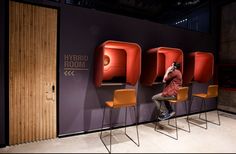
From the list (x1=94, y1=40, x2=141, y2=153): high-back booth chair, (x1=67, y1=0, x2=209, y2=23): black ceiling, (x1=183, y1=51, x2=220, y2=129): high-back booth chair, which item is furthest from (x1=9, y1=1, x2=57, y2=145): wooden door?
(x1=183, y1=51, x2=220, y2=129): high-back booth chair

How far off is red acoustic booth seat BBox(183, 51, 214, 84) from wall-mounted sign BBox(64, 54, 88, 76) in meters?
2.88

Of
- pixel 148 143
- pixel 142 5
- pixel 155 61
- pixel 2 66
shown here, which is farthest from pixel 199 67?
pixel 2 66

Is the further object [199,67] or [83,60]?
[199,67]

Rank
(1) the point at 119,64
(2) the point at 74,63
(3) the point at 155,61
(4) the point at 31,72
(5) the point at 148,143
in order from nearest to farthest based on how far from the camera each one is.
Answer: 1. (4) the point at 31,72
2. (5) the point at 148,143
3. (2) the point at 74,63
4. (3) the point at 155,61
5. (1) the point at 119,64

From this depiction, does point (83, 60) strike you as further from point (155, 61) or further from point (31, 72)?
point (155, 61)

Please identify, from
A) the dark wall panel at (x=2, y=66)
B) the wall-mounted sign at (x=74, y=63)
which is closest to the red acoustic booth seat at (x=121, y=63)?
the wall-mounted sign at (x=74, y=63)

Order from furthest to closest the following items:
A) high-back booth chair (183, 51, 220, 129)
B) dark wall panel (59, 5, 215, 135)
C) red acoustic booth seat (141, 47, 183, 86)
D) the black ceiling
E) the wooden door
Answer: the black ceiling → high-back booth chair (183, 51, 220, 129) → red acoustic booth seat (141, 47, 183, 86) → dark wall panel (59, 5, 215, 135) → the wooden door

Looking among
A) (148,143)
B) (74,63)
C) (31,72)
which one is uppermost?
(74,63)

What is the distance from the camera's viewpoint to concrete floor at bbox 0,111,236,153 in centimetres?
293

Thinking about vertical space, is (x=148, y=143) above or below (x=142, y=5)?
below

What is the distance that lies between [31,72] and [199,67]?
4.60 meters

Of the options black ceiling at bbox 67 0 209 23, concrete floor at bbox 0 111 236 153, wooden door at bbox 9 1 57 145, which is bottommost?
concrete floor at bbox 0 111 236 153

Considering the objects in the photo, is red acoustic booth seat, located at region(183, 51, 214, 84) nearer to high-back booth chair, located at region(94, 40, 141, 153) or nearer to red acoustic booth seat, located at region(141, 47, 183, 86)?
red acoustic booth seat, located at region(141, 47, 183, 86)

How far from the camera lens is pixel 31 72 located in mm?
3121
